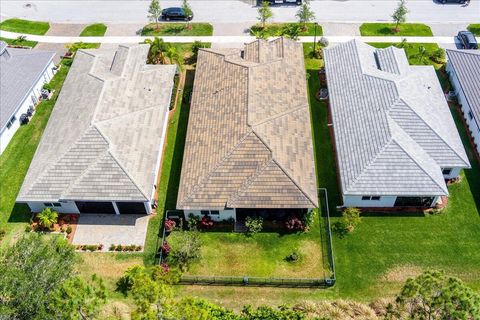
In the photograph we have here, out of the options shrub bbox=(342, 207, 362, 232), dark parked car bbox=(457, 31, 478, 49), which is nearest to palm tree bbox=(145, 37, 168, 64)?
shrub bbox=(342, 207, 362, 232)

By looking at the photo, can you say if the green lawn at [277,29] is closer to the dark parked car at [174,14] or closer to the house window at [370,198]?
the dark parked car at [174,14]

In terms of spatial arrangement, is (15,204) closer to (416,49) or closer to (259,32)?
(259,32)

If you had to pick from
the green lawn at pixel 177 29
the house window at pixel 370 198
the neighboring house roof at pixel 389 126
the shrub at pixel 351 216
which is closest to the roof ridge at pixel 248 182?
the neighboring house roof at pixel 389 126

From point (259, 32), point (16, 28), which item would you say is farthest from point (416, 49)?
point (16, 28)

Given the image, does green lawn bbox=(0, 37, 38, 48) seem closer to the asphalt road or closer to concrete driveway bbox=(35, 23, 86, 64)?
concrete driveway bbox=(35, 23, 86, 64)

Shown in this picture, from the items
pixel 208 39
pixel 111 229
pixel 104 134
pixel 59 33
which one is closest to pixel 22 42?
pixel 59 33
